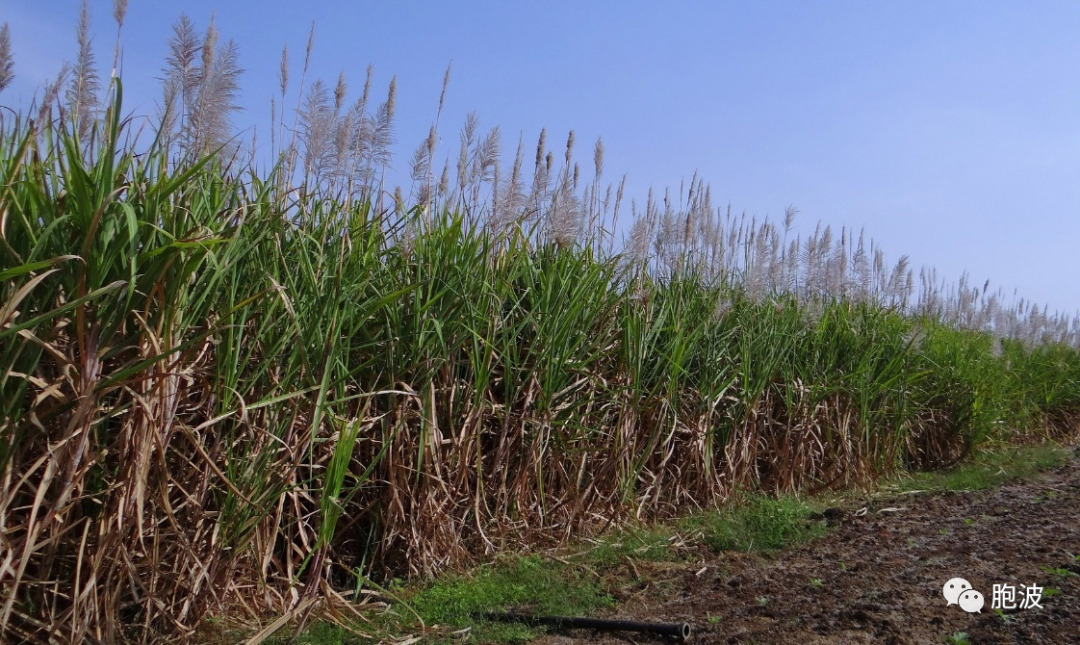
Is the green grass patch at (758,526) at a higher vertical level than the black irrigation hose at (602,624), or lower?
higher

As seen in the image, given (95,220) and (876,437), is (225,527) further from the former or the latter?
(876,437)

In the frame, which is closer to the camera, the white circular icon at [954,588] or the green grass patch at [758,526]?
the white circular icon at [954,588]

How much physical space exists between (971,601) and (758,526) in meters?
1.23

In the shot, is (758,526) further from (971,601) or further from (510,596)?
(510,596)

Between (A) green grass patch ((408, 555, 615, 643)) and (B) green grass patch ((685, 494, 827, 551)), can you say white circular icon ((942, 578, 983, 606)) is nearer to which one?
(B) green grass patch ((685, 494, 827, 551))

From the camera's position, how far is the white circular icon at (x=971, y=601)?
96.3 inches

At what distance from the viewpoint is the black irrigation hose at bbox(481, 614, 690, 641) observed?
2.39 metres

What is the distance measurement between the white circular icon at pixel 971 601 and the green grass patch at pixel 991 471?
7.73 ft

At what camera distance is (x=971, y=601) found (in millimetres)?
2490

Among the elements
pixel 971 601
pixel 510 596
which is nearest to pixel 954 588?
pixel 971 601

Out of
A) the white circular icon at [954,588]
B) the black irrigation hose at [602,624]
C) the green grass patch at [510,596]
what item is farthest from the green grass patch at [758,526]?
the black irrigation hose at [602,624]

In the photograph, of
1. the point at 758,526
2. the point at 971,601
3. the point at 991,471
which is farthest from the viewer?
the point at 991,471

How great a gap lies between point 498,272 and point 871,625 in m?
1.87

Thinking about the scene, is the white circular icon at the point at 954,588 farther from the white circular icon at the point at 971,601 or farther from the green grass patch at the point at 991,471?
the green grass patch at the point at 991,471
